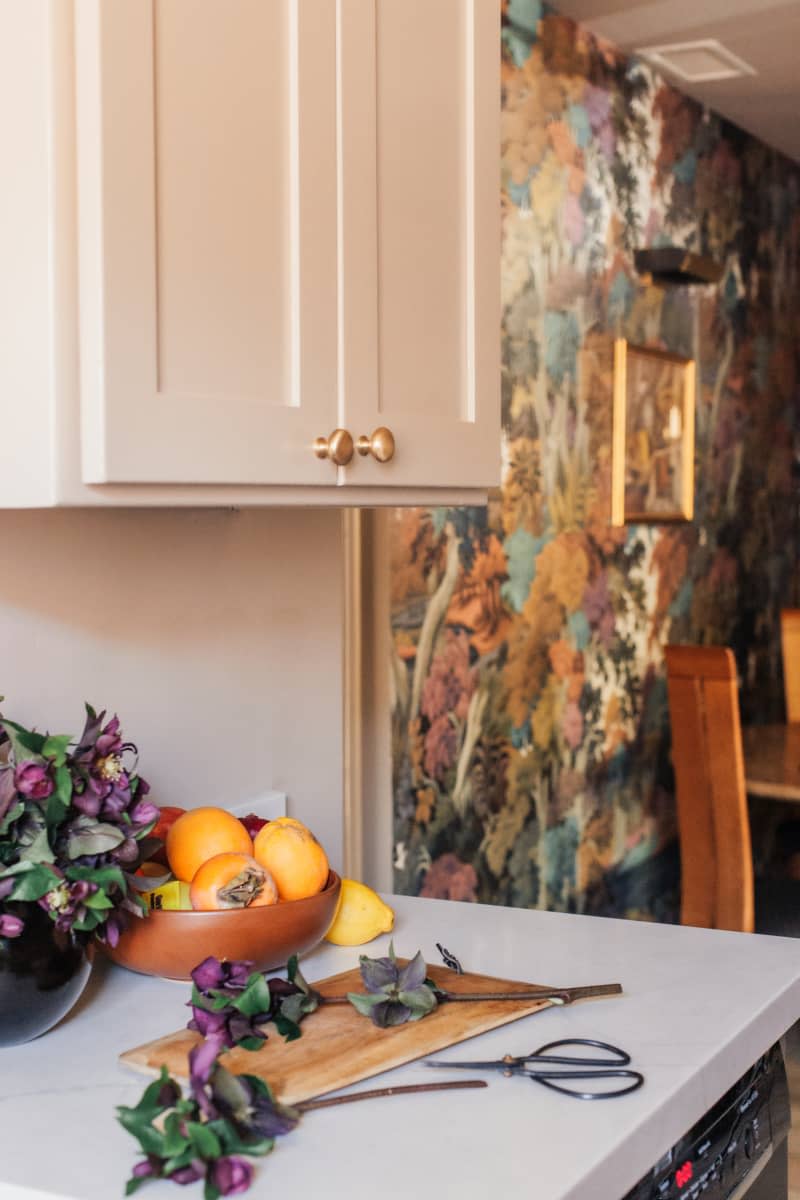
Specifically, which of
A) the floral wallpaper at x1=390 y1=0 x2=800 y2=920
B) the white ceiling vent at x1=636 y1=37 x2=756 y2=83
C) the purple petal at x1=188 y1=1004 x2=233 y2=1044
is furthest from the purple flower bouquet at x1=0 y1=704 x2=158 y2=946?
the white ceiling vent at x1=636 y1=37 x2=756 y2=83

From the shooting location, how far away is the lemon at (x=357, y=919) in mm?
1560

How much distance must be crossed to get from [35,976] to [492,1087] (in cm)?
40

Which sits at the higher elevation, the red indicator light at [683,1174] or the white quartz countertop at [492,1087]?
the white quartz countertop at [492,1087]

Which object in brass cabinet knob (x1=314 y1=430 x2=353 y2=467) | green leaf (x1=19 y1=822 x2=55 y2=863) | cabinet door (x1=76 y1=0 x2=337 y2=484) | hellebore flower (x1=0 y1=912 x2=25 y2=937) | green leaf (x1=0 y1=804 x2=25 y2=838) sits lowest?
hellebore flower (x1=0 y1=912 x2=25 y2=937)

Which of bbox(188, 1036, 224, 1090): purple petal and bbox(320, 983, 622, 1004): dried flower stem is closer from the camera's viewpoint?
bbox(188, 1036, 224, 1090): purple petal

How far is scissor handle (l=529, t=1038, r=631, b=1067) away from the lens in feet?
3.93

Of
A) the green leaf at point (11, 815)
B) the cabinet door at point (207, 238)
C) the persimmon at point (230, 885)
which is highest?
the cabinet door at point (207, 238)

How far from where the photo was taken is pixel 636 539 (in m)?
3.81

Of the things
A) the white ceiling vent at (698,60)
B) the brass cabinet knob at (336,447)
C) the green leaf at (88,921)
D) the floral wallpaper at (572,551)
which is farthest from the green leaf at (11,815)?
the white ceiling vent at (698,60)

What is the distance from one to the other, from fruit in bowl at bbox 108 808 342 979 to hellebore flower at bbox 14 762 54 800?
0.21 m

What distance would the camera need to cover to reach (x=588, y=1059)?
1.22 meters

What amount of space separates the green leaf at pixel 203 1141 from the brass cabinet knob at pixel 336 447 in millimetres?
652

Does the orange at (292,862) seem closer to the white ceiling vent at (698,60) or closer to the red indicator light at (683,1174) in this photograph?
the red indicator light at (683,1174)

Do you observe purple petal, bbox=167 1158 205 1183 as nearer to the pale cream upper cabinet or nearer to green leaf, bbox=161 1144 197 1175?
green leaf, bbox=161 1144 197 1175
